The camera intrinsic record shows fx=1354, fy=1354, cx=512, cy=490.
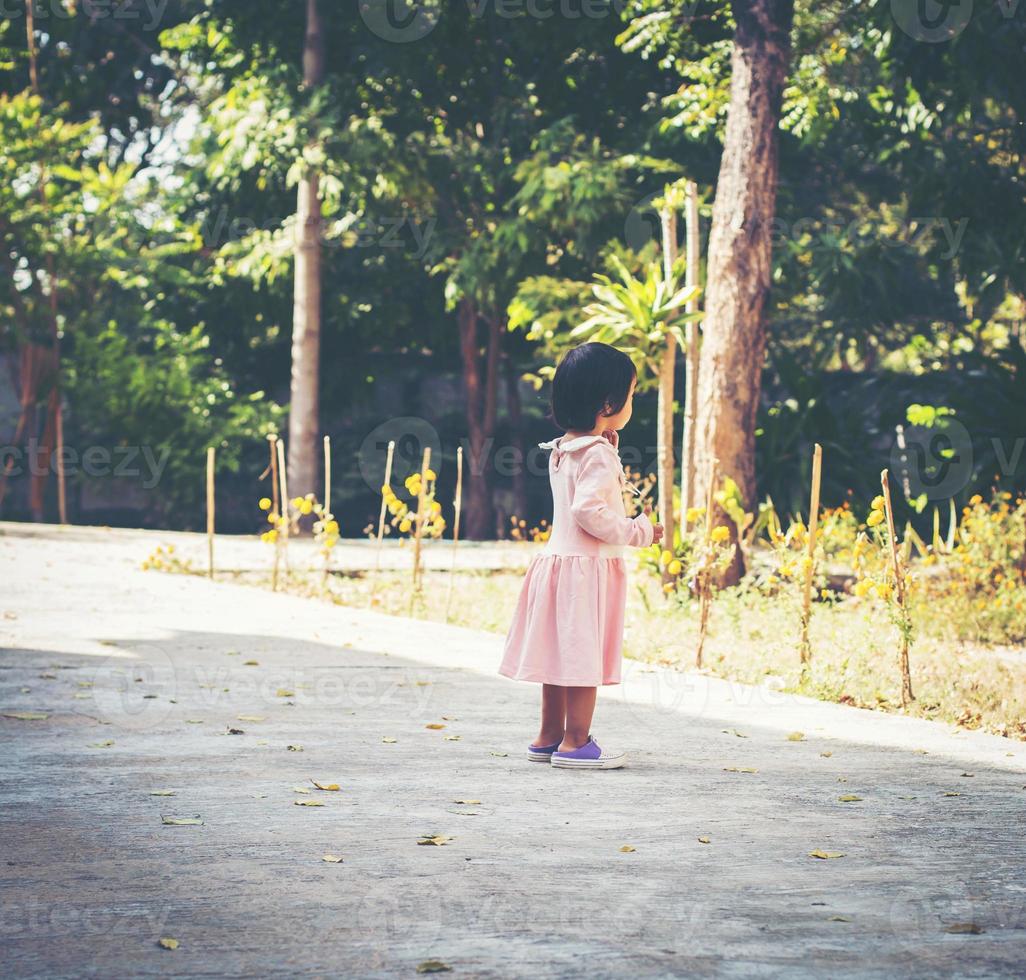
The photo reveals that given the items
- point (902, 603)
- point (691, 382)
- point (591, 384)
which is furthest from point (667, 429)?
point (591, 384)

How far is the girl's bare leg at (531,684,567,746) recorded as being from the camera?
475 cm

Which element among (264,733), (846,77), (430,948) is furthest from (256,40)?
(430,948)

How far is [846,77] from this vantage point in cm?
1764

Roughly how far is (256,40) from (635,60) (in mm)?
5202

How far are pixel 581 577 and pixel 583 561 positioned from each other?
2.3 inches

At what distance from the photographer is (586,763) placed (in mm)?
4617

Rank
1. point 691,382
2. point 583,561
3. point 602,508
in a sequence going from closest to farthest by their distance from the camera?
point 602,508 → point 583,561 → point 691,382

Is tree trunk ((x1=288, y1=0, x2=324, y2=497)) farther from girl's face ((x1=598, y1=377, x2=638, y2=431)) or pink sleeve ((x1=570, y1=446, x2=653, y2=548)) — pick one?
pink sleeve ((x1=570, y1=446, x2=653, y2=548))

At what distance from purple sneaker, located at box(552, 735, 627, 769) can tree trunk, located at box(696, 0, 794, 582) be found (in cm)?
596

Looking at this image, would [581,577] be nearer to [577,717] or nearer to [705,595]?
[577,717]

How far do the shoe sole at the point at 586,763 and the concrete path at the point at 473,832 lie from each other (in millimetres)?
65

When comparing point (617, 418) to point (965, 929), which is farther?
point (617, 418)

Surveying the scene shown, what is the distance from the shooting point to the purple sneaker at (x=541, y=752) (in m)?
4.74

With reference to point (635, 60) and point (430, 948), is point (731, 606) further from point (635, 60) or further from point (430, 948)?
point (635, 60)
